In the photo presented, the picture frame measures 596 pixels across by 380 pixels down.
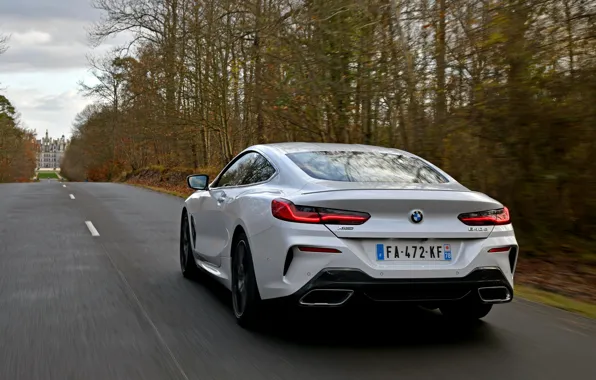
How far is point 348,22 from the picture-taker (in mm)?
13930

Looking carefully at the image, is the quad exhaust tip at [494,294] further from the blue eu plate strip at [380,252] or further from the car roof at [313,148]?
the car roof at [313,148]

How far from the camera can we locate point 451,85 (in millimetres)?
11172

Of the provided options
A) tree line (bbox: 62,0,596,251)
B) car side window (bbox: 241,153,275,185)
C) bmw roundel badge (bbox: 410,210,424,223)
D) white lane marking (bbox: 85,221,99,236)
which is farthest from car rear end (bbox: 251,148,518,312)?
white lane marking (bbox: 85,221,99,236)

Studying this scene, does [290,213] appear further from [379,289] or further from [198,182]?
[198,182]

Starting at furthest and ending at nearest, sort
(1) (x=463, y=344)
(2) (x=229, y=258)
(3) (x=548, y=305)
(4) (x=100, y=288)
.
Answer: (4) (x=100, y=288)
(3) (x=548, y=305)
(2) (x=229, y=258)
(1) (x=463, y=344)

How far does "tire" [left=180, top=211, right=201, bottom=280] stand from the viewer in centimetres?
746

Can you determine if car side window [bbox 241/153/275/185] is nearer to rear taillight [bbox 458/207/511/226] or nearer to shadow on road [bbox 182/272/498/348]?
shadow on road [bbox 182/272/498/348]

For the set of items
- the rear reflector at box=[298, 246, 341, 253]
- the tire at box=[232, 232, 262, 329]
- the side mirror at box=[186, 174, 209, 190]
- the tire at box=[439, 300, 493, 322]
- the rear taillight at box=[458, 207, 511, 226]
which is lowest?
the tire at box=[439, 300, 493, 322]

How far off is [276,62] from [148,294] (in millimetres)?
9947

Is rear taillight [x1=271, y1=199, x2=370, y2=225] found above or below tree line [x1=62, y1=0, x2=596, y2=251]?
below

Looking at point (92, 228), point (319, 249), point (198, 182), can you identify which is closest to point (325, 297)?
point (319, 249)

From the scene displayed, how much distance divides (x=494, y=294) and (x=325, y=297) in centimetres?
121

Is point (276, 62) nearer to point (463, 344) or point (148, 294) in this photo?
point (148, 294)

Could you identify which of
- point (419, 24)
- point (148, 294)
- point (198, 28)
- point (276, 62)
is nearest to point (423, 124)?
point (419, 24)
